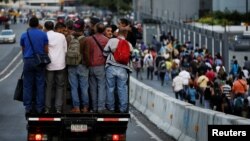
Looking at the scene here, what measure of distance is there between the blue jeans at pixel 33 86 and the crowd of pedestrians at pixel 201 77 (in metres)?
9.79

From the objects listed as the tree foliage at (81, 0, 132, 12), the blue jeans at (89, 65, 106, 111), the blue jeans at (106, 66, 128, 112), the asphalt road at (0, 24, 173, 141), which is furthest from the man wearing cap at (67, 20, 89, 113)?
the tree foliage at (81, 0, 132, 12)

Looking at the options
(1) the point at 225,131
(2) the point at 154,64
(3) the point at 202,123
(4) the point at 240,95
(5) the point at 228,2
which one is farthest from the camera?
(5) the point at 228,2

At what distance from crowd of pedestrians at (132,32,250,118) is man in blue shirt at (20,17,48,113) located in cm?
980

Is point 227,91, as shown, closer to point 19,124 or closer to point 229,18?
point 19,124

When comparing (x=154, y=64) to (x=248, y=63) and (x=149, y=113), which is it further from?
(x=149, y=113)

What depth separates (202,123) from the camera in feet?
62.1

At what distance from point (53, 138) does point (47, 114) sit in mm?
666

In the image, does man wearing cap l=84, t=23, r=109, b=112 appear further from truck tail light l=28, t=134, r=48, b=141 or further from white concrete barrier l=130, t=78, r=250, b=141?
white concrete barrier l=130, t=78, r=250, b=141

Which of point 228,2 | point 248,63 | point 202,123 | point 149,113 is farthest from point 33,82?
point 228,2

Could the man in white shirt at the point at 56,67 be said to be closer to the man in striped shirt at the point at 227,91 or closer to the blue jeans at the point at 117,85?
the blue jeans at the point at 117,85

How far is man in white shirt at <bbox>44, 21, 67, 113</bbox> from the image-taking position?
17203mm

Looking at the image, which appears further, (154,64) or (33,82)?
(154,64)

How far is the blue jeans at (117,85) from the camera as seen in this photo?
17.4 meters

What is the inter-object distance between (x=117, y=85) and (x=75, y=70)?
2.73 feet
